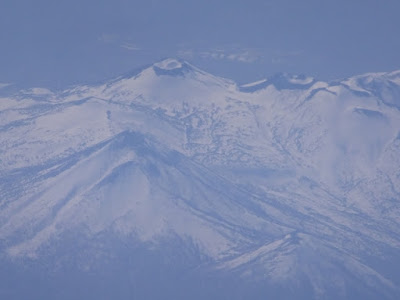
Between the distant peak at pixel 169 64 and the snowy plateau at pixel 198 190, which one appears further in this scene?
the distant peak at pixel 169 64

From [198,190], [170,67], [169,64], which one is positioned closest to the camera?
[198,190]

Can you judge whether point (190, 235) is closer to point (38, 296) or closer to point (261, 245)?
point (261, 245)

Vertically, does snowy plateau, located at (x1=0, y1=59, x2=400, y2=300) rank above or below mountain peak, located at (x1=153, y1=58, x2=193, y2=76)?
below

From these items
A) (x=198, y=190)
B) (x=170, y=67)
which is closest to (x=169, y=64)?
(x=170, y=67)

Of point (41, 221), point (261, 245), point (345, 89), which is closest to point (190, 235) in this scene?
point (261, 245)

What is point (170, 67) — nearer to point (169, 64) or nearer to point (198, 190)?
point (169, 64)

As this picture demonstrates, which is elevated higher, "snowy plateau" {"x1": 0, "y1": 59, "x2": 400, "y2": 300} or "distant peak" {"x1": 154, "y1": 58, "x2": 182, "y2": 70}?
"distant peak" {"x1": 154, "y1": 58, "x2": 182, "y2": 70}

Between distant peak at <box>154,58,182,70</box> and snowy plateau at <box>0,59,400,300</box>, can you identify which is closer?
snowy plateau at <box>0,59,400,300</box>

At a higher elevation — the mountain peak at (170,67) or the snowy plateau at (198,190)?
the mountain peak at (170,67)
